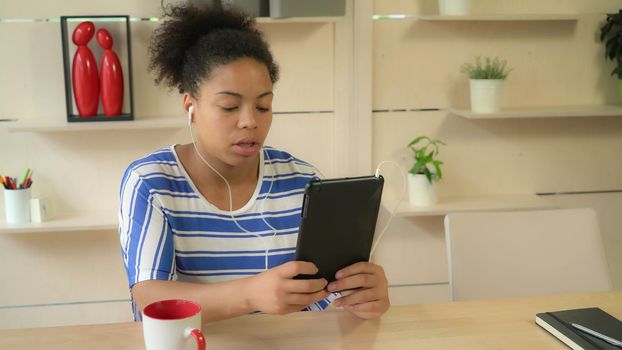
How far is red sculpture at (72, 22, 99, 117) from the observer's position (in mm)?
2318

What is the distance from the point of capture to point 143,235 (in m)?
1.35

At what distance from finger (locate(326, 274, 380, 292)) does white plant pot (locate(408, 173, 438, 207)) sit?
50.2 inches

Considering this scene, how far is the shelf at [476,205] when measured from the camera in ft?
8.14

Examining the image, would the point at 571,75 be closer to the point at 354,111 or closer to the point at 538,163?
the point at 538,163

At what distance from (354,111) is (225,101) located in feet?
3.97

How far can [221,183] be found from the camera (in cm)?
153

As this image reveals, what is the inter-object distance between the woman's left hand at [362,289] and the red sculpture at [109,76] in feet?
4.56

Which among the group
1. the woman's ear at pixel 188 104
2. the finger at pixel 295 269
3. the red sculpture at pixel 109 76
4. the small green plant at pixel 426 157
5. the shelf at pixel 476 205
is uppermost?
the red sculpture at pixel 109 76

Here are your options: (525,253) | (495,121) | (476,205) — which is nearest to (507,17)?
(495,121)

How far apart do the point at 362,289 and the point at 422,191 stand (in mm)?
1296

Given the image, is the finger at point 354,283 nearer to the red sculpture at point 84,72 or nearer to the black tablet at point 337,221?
the black tablet at point 337,221

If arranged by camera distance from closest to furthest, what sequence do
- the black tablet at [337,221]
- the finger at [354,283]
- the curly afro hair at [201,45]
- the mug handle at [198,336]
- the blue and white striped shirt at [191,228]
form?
the mug handle at [198,336]
the black tablet at [337,221]
the finger at [354,283]
the blue and white striped shirt at [191,228]
the curly afro hair at [201,45]

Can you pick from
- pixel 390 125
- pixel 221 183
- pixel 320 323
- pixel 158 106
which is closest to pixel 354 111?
pixel 390 125

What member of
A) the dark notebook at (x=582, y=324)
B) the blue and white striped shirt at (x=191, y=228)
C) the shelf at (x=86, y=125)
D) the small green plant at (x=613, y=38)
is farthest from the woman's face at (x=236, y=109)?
the small green plant at (x=613, y=38)
